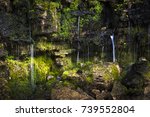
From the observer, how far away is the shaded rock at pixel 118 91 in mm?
16328

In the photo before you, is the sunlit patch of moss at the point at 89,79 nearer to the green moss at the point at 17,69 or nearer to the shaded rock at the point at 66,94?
the shaded rock at the point at 66,94

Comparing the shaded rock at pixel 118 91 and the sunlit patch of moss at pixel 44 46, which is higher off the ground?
the sunlit patch of moss at pixel 44 46

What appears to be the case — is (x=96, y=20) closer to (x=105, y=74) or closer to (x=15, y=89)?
(x=105, y=74)

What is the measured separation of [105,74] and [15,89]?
16.8ft

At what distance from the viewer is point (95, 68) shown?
1861 cm

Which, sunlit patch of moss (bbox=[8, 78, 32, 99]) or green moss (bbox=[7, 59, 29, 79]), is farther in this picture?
green moss (bbox=[7, 59, 29, 79])

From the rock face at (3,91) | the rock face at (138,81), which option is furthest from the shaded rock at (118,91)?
the rock face at (3,91)

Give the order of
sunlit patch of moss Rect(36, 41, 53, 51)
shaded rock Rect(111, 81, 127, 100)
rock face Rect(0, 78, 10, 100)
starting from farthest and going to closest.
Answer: sunlit patch of moss Rect(36, 41, 53, 51)
shaded rock Rect(111, 81, 127, 100)
rock face Rect(0, 78, 10, 100)

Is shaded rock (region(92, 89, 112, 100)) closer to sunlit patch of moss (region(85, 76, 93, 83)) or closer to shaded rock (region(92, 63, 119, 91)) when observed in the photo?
shaded rock (region(92, 63, 119, 91))

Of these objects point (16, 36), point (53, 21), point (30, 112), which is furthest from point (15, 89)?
point (30, 112)

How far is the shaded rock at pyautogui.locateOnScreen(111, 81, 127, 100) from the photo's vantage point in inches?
643

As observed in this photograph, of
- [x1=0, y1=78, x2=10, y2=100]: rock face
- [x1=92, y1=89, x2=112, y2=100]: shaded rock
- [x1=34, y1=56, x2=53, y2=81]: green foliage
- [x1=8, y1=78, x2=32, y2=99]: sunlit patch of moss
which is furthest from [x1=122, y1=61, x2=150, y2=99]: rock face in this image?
[x1=0, y1=78, x2=10, y2=100]: rock face

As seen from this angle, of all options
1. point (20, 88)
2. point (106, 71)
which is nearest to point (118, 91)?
point (106, 71)

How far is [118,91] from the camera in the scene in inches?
652
